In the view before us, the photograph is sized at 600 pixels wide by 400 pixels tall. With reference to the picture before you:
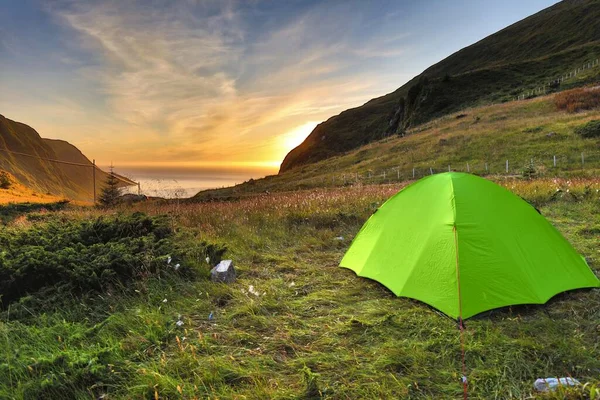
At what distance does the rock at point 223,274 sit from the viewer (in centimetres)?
523

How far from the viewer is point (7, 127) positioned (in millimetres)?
134250

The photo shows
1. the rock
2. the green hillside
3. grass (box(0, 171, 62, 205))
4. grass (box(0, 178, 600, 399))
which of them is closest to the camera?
grass (box(0, 178, 600, 399))

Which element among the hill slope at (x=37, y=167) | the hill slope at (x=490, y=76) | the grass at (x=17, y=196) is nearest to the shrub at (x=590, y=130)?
the hill slope at (x=490, y=76)

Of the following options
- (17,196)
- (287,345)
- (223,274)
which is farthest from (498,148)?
(17,196)

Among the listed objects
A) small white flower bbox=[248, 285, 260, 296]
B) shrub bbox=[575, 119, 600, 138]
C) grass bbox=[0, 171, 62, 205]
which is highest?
shrub bbox=[575, 119, 600, 138]

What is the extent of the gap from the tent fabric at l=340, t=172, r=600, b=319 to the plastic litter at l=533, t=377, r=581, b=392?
1.18 metres

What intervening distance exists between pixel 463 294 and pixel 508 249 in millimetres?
938

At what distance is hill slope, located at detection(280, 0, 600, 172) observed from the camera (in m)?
62.5

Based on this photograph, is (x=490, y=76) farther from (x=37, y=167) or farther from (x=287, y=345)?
(x=37, y=167)

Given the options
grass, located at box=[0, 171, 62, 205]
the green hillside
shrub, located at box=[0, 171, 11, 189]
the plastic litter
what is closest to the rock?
the plastic litter

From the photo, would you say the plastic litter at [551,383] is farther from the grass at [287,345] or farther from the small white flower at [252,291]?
the small white flower at [252,291]

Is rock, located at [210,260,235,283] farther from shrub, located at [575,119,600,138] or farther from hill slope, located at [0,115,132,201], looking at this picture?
hill slope, located at [0,115,132,201]

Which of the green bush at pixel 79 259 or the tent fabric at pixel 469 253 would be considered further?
the green bush at pixel 79 259

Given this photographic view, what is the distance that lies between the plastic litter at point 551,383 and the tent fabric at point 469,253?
1185 millimetres
